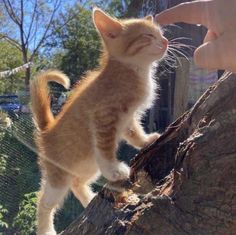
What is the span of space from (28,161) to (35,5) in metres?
12.7

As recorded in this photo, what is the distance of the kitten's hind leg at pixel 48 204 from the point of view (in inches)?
103

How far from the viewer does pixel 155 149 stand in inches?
80.9

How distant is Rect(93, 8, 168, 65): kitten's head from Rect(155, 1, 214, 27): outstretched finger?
3.88 feet

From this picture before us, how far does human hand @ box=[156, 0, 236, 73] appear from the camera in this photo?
110 centimetres

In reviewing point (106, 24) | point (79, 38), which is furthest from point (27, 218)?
point (79, 38)

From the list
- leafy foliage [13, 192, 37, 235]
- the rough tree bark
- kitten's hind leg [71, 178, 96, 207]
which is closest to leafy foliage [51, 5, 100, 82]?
leafy foliage [13, 192, 37, 235]

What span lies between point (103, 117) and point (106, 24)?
50 cm

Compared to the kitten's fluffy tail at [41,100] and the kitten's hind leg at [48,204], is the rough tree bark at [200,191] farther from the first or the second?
the kitten's fluffy tail at [41,100]

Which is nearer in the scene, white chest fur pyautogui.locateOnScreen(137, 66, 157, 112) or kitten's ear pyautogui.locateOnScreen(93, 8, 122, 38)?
kitten's ear pyautogui.locateOnScreen(93, 8, 122, 38)

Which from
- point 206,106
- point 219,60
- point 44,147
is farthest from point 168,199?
point 44,147

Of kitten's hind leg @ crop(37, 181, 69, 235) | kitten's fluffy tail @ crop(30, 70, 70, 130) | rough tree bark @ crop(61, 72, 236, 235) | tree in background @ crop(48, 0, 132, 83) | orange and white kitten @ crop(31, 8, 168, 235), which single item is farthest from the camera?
tree in background @ crop(48, 0, 132, 83)

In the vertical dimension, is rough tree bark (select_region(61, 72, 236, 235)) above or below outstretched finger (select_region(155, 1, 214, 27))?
below

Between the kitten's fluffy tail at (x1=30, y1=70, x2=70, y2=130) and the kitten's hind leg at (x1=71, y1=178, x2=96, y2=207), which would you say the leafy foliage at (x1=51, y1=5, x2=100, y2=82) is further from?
the kitten's hind leg at (x1=71, y1=178, x2=96, y2=207)

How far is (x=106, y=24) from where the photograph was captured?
8.10 feet
